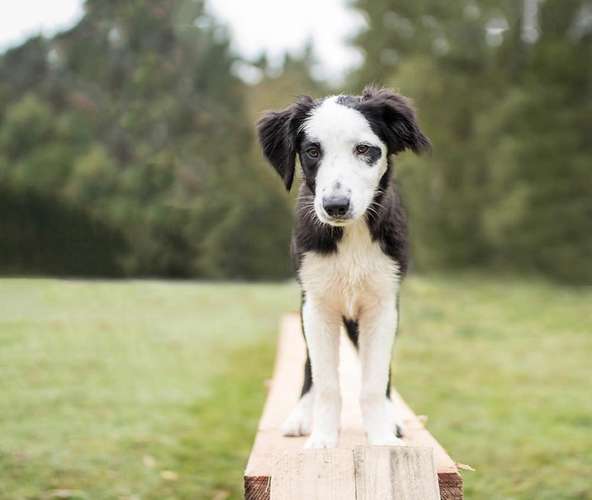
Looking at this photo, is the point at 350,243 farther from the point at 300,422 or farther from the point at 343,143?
the point at 300,422

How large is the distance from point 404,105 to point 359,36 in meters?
17.6

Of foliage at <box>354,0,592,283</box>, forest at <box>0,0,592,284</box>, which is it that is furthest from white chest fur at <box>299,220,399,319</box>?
foliage at <box>354,0,592,283</box>

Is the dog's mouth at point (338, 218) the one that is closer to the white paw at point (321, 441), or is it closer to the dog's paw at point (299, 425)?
the white paw at point (321, 441)

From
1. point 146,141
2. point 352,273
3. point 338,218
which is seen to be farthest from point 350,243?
point 146,141

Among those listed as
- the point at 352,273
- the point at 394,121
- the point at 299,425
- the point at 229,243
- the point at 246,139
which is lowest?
the point at 299,425

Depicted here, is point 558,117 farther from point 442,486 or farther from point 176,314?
point 442,486

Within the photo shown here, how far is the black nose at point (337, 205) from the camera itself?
7.97 feet

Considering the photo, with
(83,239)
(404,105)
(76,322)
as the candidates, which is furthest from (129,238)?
(404,105)

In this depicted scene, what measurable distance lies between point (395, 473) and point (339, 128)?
3.92 ft

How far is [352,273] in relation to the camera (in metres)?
2.76

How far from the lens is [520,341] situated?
387 inches

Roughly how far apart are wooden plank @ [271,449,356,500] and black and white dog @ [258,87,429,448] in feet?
1.44

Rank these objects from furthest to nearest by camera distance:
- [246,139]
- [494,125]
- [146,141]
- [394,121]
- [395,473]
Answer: [246,139]
[146,141]
[494,125]
[394,121]
[395,473]

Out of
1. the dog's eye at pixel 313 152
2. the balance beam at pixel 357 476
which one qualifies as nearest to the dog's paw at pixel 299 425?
the balance beam at pixel 357 476
